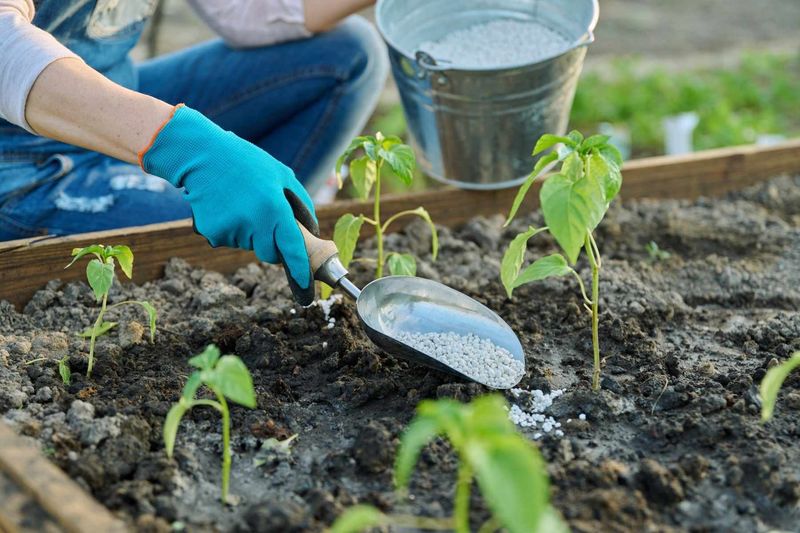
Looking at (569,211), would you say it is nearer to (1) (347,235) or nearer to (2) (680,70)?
(1) (347,235)

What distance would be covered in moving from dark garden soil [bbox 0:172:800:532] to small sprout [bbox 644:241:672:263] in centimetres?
2

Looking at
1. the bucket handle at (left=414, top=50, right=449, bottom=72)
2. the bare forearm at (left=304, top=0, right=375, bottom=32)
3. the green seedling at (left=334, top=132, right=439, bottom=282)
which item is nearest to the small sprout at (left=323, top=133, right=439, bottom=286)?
the green seedling at (left=334, top=132, right=439, bottom=282)

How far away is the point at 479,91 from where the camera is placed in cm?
226

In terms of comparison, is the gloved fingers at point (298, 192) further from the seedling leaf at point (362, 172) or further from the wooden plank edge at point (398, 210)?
the wooden plank edge at point (398, 210)

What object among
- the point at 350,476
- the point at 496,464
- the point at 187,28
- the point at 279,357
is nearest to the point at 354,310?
the point at 279,357

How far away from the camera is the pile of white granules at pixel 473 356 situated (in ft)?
5.77

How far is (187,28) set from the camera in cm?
480

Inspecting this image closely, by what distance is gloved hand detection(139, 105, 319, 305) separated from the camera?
1.78 meters

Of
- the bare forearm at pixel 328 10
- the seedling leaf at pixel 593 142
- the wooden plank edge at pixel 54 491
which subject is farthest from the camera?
the bare forearm at pixel 328 10

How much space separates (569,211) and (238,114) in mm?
1613

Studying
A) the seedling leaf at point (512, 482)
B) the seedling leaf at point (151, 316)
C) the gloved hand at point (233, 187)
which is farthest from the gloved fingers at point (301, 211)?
the seedling leaf at point (512, 482)

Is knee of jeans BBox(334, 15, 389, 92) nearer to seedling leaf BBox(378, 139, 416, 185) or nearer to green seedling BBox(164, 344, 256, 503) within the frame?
seedling leaf BBox(378, 139, 416, 185)

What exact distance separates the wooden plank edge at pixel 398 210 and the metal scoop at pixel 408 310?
0.48 metres

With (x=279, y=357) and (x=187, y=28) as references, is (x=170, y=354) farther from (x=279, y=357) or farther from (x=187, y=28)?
(x=187, y=28)
